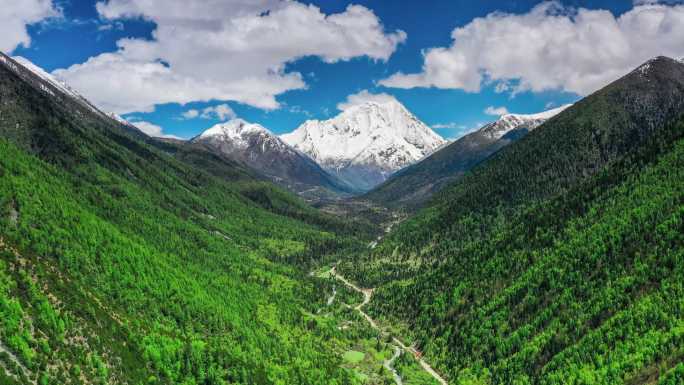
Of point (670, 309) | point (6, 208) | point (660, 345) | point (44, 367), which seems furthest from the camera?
point (6, 208)

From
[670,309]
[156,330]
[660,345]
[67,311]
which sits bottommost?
[156,330]

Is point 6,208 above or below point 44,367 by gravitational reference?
above

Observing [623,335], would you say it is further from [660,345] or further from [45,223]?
[45,223]

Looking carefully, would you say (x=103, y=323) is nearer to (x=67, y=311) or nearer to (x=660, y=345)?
(x=67, y=311)

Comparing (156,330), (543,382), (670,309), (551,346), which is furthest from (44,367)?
(670,309)

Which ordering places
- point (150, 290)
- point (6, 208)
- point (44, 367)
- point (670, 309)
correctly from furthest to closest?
point (150, 290) → point (6, 208) → point (670, 309) → point (44, 367)

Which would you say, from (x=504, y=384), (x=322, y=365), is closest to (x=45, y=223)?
(x=322, y=365)

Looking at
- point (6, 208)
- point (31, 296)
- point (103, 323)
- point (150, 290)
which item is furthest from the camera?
point (150, 290)

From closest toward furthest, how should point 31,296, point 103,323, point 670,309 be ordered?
point 31,296, point 103,323, point 670,309

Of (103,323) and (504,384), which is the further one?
(504,384)
